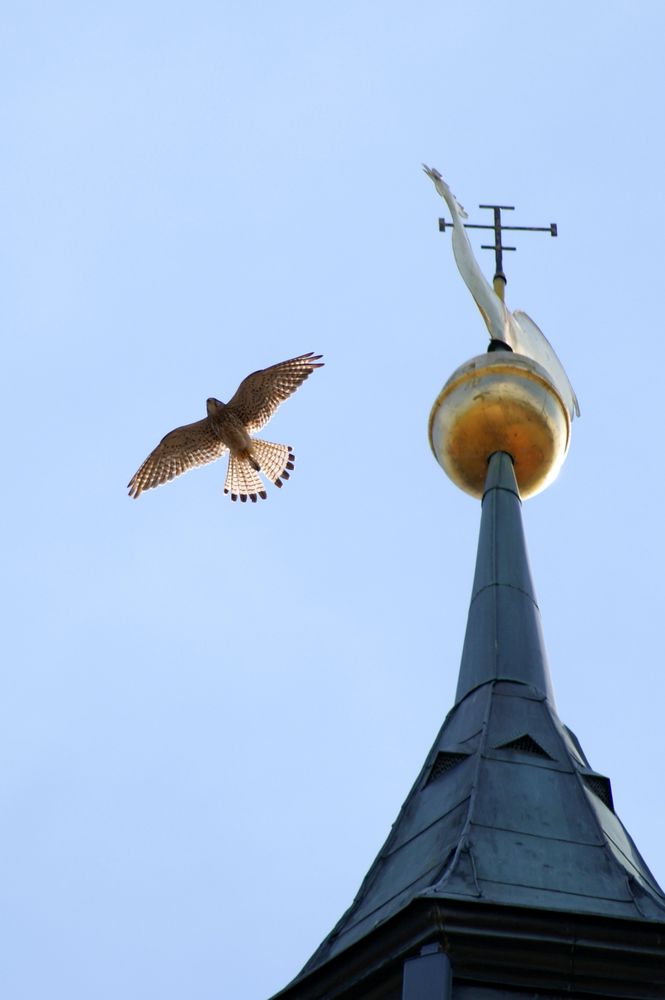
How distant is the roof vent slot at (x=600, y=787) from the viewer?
2080 cm

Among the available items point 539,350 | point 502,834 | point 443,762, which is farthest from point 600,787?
point 539,350

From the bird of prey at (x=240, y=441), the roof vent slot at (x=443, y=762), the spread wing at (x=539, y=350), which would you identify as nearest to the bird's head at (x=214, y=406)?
the bird of prey at (x=240, y=441)

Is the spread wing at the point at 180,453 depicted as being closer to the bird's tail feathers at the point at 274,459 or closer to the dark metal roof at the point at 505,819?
the bird's tail feathers at the point at 274,459

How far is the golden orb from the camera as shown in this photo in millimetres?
25281

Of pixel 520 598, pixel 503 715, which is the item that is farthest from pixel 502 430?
pixel 503 715

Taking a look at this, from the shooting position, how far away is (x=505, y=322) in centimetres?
2767

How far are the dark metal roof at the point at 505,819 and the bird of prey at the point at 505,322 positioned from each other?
12.8 ft

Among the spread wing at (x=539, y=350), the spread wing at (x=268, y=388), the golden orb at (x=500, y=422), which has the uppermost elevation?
the spread wing at (x=268, y=388)

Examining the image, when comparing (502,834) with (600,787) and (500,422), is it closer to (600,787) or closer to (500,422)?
(600,787)

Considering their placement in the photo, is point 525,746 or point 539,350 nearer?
point 525,746

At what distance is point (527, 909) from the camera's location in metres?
18.0

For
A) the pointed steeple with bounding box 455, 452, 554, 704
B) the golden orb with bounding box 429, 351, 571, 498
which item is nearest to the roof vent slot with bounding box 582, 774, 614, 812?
the pointed steeple with bounding box 455, 452, 554, 704

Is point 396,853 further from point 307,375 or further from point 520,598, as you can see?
point 307,375

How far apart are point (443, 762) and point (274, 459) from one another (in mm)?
10778
